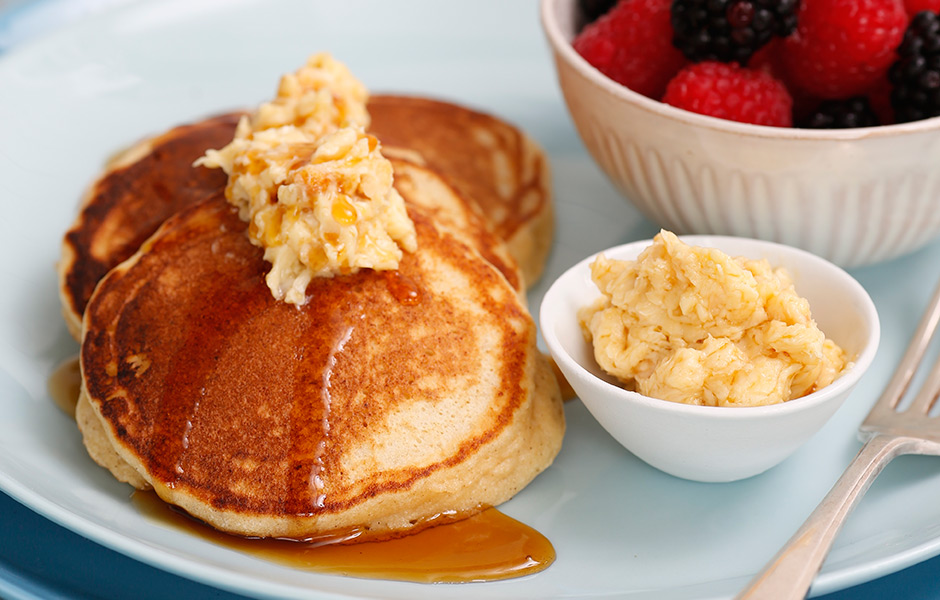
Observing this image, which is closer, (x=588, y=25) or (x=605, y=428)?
(x=605, y=428)

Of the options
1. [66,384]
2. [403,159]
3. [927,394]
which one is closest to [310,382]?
[66,384]

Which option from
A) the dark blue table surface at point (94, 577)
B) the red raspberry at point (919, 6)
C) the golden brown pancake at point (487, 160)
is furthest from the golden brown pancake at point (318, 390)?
the red raspberry at point (919, 6)

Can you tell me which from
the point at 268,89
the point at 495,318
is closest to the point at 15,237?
the point at 268,89

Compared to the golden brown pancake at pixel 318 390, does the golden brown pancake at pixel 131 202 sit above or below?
above

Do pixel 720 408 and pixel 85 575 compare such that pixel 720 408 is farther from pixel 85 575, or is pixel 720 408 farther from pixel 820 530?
pixel 85 575

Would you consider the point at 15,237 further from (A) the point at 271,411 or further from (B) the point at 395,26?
(B) the point at 395,26

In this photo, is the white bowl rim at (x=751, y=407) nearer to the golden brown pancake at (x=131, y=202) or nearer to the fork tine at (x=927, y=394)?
the fork tine at (x=927, y=394)

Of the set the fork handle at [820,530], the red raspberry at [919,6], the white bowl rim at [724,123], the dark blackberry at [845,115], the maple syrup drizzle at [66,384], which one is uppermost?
the red raspberry at [919,6]
